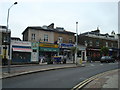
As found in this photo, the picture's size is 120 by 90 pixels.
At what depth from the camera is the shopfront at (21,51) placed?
3325 cm

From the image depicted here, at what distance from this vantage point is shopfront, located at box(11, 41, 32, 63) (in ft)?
109

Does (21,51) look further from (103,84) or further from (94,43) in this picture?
(103,84)

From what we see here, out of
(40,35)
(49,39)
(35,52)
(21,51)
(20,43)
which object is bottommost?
(35,52)

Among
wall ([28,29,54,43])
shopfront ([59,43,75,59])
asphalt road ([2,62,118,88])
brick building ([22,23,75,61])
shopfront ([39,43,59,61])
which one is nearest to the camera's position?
asphalt road ([2,62,118,88])

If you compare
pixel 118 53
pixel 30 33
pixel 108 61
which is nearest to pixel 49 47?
pixel 30 33

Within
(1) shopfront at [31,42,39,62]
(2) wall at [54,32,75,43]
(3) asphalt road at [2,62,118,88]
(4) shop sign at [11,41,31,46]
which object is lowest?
(3) asphalt road at [2,62,118,88]

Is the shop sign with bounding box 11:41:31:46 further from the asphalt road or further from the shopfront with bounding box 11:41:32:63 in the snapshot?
the asphalt road

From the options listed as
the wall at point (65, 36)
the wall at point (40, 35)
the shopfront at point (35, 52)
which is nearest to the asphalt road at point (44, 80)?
the shopfront at point (35, 52)

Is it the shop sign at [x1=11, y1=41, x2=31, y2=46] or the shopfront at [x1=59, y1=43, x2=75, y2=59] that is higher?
the shop sign at [x1=11, y1=41, x2=31, y2=46]

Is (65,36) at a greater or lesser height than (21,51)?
greater

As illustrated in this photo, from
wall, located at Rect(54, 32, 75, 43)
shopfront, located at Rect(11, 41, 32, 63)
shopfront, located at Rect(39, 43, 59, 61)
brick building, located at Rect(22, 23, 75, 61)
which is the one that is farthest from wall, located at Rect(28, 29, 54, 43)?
shopfront, located at Rect(11, 41, 32, 63)

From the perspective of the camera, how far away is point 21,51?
115ft

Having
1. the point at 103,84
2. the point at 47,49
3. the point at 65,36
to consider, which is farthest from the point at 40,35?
the point at 103,84

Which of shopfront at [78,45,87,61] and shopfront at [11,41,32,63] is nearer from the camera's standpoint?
shopfront at [11,41,32,63]
